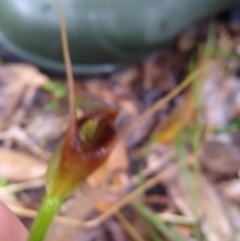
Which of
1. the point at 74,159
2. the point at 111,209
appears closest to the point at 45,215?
the point at 74,159

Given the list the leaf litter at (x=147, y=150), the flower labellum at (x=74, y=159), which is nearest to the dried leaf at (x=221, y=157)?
the leaf litter at (x=147, y=150)

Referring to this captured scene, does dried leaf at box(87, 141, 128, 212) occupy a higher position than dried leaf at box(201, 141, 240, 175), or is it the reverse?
dried leaf at box(87, 141, 128, 212)

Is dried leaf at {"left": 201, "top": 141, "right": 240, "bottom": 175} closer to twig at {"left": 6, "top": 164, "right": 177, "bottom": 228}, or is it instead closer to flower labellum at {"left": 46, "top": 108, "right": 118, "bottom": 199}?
twig at {"left": 6, "top": 164, "right": 177, "bottom": 228}

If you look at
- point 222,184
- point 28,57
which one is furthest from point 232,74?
point 28,57

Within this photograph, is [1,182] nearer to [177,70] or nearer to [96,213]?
[96,213]

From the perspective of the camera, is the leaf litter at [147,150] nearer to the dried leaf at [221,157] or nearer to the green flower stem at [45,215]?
the dried leaf at [221,157]

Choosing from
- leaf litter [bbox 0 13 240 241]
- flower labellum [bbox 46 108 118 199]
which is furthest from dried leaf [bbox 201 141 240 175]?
flower labellum [bbox 46 108 118 199]
